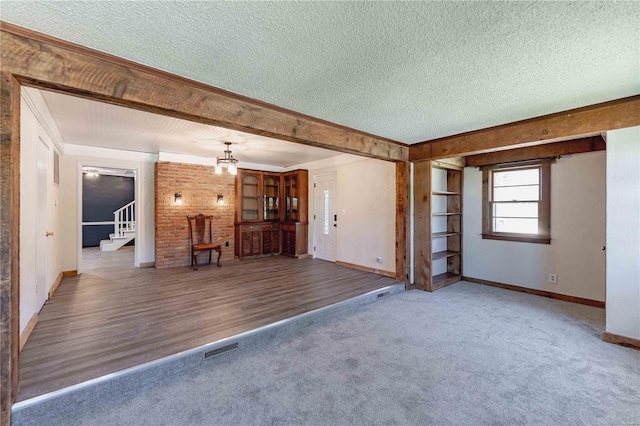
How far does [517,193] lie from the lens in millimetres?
4738

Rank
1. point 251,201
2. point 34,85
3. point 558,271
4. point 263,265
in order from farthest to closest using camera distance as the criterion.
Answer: point 251,201
point 263,265
point 558,271
point 34,85

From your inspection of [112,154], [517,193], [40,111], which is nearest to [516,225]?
[517,193]

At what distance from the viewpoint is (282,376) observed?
2.35m

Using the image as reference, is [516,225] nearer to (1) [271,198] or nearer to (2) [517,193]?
(2) [517,193]

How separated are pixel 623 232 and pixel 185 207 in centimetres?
674

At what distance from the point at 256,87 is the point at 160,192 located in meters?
4.19

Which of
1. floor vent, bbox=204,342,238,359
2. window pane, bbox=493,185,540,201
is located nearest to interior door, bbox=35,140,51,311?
floor vent, bbox=204,342,238,359

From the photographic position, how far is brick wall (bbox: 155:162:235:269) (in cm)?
577

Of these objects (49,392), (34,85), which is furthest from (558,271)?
(34,85)

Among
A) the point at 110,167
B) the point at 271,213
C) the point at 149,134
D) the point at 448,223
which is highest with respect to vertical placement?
the point at 149,134

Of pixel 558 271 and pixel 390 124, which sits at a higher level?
pixel 390 124

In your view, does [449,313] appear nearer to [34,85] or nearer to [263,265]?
[263,265]

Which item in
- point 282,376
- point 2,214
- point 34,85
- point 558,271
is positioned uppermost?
point 34,85

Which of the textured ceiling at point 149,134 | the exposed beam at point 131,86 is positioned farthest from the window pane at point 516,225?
the exposed beam at point 131,86
